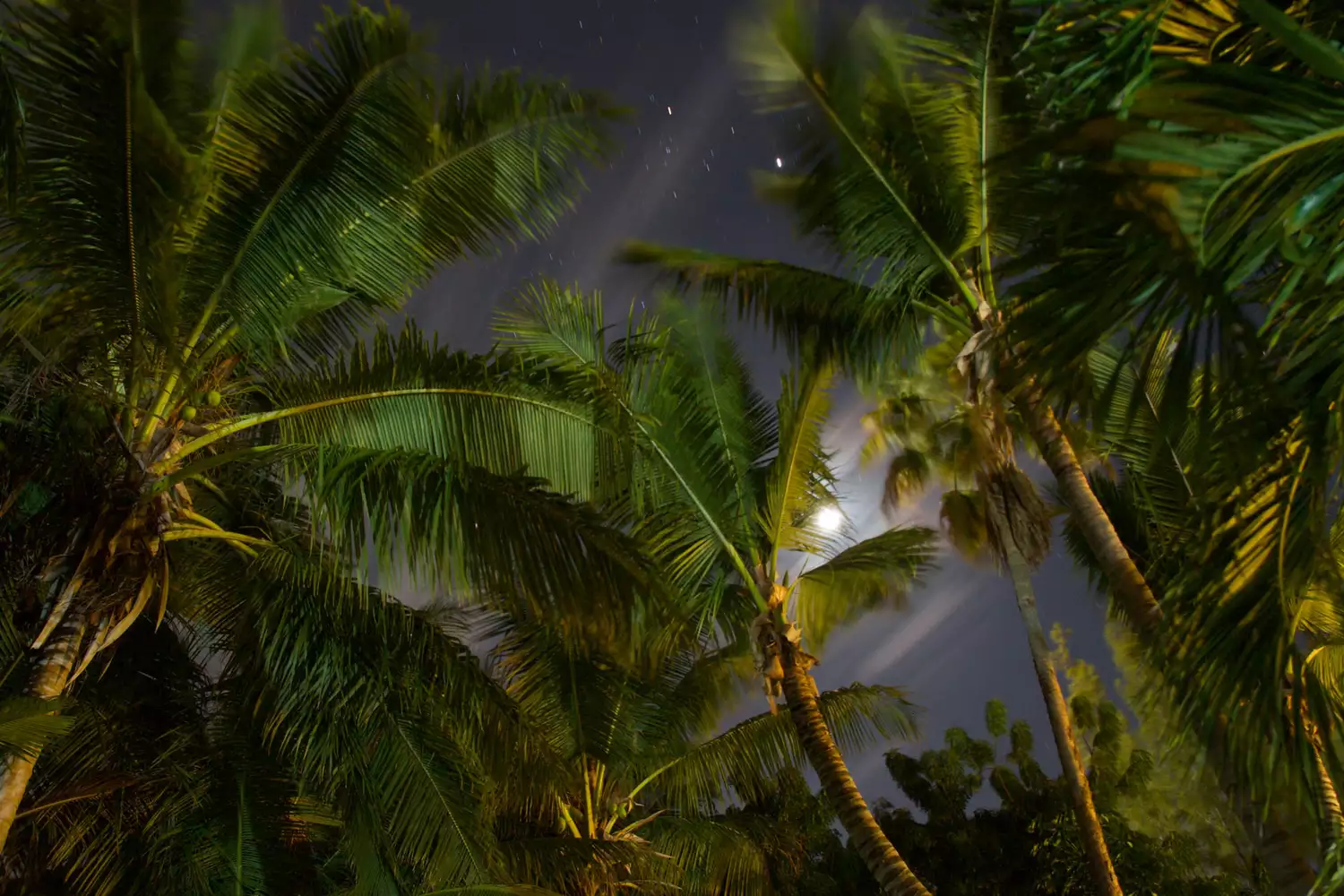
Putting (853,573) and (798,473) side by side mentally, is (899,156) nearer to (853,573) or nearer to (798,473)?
(798,473)

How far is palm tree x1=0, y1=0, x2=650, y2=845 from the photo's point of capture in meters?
4.84

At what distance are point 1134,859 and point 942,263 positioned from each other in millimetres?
9795

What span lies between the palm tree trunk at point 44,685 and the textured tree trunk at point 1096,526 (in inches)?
219

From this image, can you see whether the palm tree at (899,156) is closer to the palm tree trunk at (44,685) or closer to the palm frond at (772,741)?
the palm frond at (772,741)

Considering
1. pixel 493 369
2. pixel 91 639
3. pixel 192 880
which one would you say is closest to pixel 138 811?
pixel 192 880

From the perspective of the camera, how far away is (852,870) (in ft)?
47.8

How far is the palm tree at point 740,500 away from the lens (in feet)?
25.5

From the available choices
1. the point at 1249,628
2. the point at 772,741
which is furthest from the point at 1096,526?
the point at 772,741

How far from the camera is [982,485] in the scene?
33.2ft

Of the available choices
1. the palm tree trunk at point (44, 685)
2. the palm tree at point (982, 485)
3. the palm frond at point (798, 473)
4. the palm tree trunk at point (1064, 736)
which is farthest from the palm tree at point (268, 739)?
the palm tree trunk at point (1064, 736)

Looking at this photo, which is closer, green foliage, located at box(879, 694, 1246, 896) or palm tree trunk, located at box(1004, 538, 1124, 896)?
palm tree trunk, located at box(1004, 538, 1124, 896)

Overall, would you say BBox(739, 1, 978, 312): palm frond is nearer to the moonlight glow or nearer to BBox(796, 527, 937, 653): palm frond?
the moonlight glow

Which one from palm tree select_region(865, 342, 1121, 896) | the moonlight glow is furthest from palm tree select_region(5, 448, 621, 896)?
palm tree select_region(865, 342, 1121, 896)

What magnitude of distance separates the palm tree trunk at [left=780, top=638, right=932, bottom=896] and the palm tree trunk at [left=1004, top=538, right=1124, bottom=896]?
297 cm
